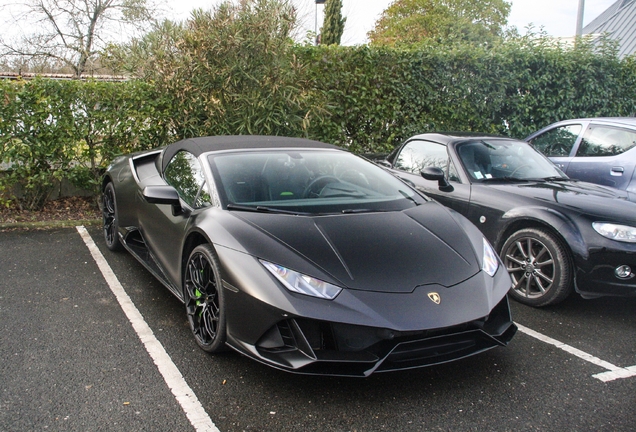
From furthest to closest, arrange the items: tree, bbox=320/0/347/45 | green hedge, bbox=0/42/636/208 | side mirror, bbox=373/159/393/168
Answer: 1. tree, bbox=320/0/347/45
2. green hedge, bbox=0/42/636/208
3. side mirror, bbox=373/159/393/168

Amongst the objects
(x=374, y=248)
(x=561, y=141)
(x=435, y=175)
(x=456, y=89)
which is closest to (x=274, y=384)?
(x=374, y=248)

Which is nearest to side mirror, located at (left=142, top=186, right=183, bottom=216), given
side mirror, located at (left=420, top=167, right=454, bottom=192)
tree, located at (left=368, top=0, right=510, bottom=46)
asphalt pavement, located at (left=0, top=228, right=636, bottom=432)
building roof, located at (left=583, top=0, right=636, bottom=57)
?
asphalt pavement, located at (left=0, top=228, right=636, bottom=432)

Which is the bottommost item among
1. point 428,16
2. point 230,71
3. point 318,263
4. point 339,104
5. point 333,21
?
point 318,263

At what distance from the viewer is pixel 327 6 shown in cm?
3086

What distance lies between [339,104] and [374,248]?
6033mm

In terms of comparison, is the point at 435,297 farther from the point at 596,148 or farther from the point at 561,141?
the point at 561,141

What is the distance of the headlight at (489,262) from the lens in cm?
310

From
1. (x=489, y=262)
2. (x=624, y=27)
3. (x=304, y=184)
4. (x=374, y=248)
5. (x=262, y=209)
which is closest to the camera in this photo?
(x=374, y=248)

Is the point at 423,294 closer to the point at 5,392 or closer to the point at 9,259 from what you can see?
the point at 5,392

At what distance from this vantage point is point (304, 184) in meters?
3.74

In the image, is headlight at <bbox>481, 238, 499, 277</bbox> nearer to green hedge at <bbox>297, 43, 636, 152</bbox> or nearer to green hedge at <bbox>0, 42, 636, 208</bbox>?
green hedge at <bbox>0, 42, 636, 208</bbox>

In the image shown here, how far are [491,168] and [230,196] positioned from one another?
2.84m

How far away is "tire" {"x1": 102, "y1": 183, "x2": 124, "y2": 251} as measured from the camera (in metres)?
5.31

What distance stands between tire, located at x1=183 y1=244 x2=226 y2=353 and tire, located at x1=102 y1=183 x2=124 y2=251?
2.22 meters
